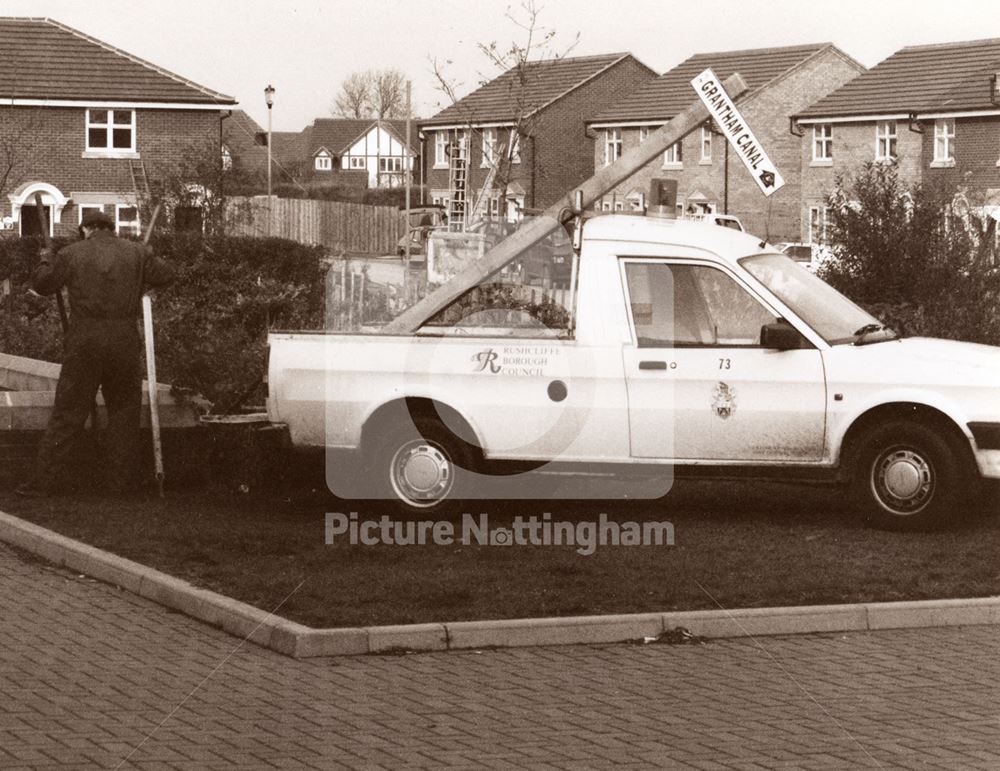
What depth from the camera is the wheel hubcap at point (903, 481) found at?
33.8ft

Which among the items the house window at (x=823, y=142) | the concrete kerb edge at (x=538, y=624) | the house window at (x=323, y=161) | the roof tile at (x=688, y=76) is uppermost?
the house window at (x=323, y=161)

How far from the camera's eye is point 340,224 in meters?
49.9

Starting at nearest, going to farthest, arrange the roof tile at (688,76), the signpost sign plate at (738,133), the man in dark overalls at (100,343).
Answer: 1. the signpost sign plate at (738,133)
2. the man in dark overalls at (100,343)
3. the roof tile at (688,76)

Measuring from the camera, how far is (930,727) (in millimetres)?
6422

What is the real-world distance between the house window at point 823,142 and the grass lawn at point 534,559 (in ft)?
168

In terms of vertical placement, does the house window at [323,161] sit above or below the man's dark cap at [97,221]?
above

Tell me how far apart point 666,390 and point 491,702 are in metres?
4.05

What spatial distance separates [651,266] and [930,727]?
15.8 feet

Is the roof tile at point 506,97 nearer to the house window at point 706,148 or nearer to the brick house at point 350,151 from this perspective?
the house window at point 706,148

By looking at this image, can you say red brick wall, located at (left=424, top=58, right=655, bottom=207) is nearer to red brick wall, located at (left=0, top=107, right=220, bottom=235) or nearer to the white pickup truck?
red brick wall, located at (left=0, top=107, right=220, bottom=235)

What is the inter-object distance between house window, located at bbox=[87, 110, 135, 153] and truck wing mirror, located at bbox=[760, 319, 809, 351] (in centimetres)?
4507

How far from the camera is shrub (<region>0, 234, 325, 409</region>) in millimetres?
14211

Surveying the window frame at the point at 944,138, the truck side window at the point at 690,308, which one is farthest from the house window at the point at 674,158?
the truck side window at the point at 690,308

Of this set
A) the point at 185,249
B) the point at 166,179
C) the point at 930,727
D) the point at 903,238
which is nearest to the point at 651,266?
the point at 930,727
